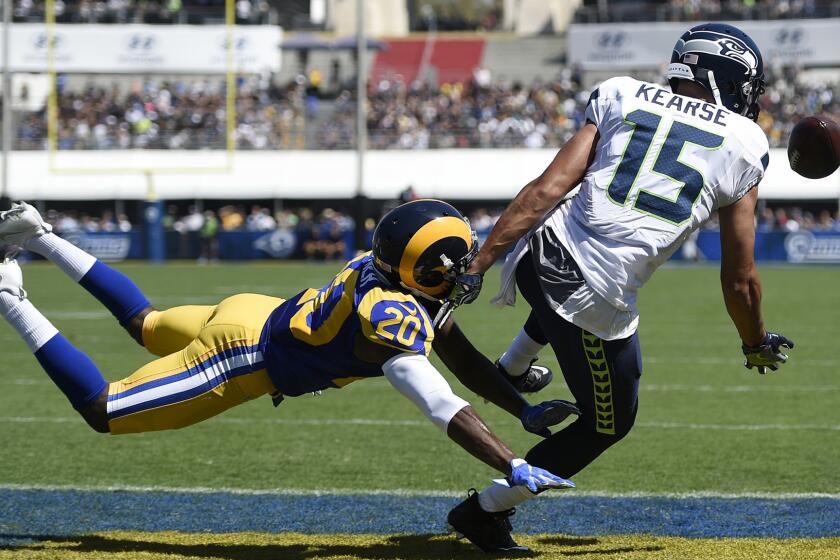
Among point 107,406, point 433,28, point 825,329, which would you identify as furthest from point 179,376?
point 433,28

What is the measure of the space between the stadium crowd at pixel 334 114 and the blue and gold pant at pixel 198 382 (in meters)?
25.4

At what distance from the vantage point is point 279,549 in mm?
4336

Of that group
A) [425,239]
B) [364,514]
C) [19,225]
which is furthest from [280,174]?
[425,239]

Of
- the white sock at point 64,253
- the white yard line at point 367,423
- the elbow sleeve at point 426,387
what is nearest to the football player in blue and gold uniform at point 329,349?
the elbow sleeve at point 426,387

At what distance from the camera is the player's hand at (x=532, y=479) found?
355 centimetres

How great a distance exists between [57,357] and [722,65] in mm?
2614

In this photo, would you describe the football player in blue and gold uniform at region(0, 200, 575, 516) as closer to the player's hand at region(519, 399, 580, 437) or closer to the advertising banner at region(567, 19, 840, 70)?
the player's hand at region(519, 399, 580, 437)

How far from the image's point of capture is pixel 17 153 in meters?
29.8

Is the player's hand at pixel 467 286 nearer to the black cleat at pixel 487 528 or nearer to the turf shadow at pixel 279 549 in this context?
the black cleat at pixel 487 528

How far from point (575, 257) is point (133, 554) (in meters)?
1.97

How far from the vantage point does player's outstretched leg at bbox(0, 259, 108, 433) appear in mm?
4098

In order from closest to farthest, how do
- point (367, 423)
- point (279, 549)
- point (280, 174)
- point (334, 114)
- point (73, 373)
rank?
A: point (73, 373), point (279, 549), point (367, 423), point (280, 174), point (334, 114)

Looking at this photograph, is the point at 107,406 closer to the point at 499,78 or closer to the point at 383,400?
the point at 383,400

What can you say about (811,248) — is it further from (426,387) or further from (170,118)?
(426,387)
